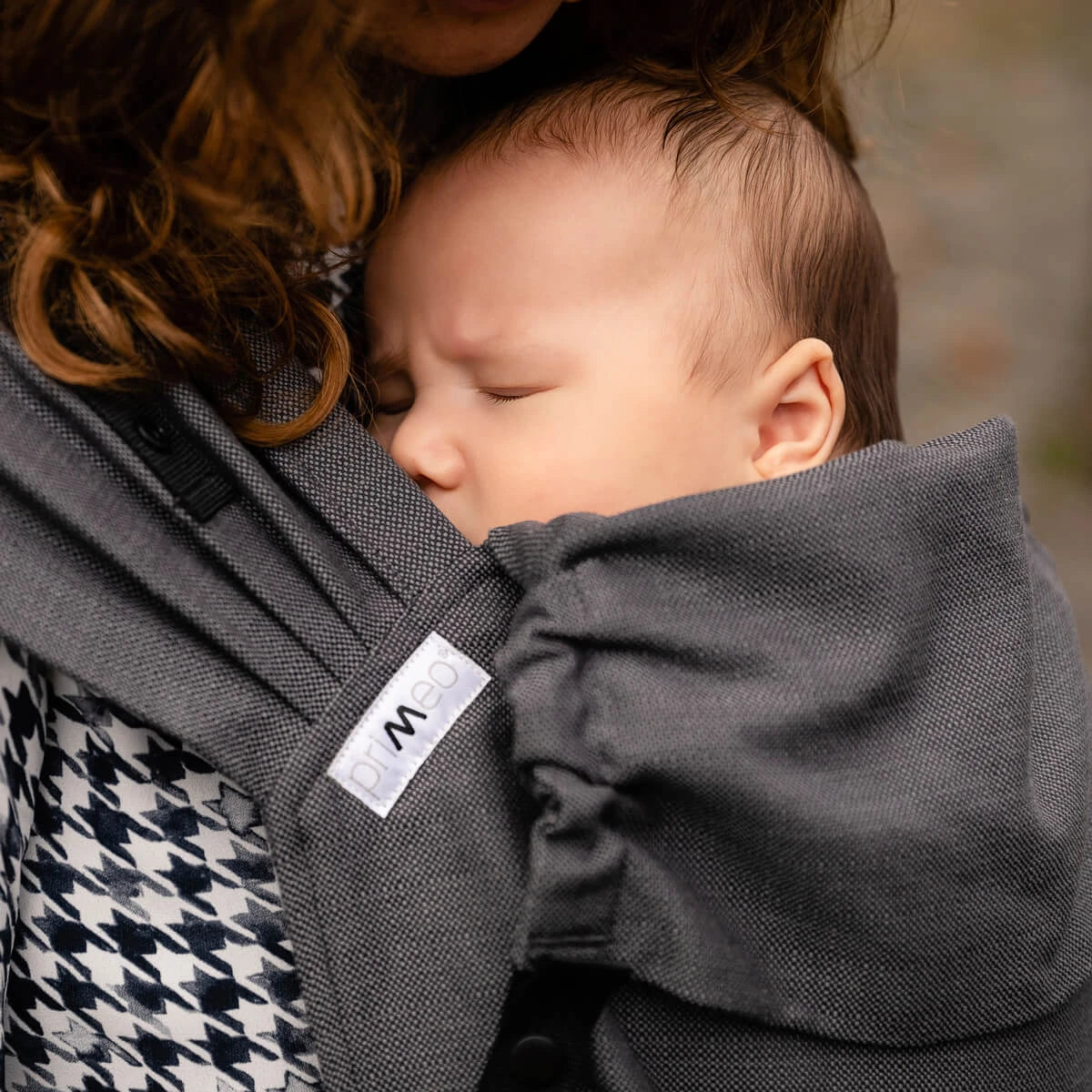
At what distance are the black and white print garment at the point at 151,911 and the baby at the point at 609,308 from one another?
12.1 inches

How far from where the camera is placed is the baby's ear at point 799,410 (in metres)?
0.96

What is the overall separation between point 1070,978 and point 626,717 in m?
0.39

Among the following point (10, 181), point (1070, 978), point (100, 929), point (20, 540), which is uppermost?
point (10, 181)

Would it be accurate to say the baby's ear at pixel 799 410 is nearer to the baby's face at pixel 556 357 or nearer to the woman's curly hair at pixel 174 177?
the baby's face at pixel 556 357

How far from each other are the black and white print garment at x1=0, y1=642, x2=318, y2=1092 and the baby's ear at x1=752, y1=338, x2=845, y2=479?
533mm

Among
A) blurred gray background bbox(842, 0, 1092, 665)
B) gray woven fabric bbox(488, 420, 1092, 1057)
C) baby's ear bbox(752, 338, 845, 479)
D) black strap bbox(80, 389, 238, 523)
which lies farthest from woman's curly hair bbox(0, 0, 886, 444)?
blurred gray background bbox(842, 0, 1092, 665)

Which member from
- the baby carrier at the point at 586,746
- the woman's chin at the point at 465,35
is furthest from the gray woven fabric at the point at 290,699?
the woman's chin at the point at 465,35

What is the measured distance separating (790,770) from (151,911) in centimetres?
44

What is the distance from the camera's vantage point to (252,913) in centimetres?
75

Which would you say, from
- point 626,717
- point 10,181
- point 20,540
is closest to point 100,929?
point 20,540

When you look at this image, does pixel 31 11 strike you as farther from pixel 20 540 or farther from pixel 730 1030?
pixel 730 1030

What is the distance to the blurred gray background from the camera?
238 centimetres

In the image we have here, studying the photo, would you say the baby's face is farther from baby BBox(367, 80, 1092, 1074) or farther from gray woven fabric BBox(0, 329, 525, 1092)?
gray woven fabric BBox(0, 329, 525, 1092)

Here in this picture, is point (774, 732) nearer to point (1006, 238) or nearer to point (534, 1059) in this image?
point (534, 1059)
